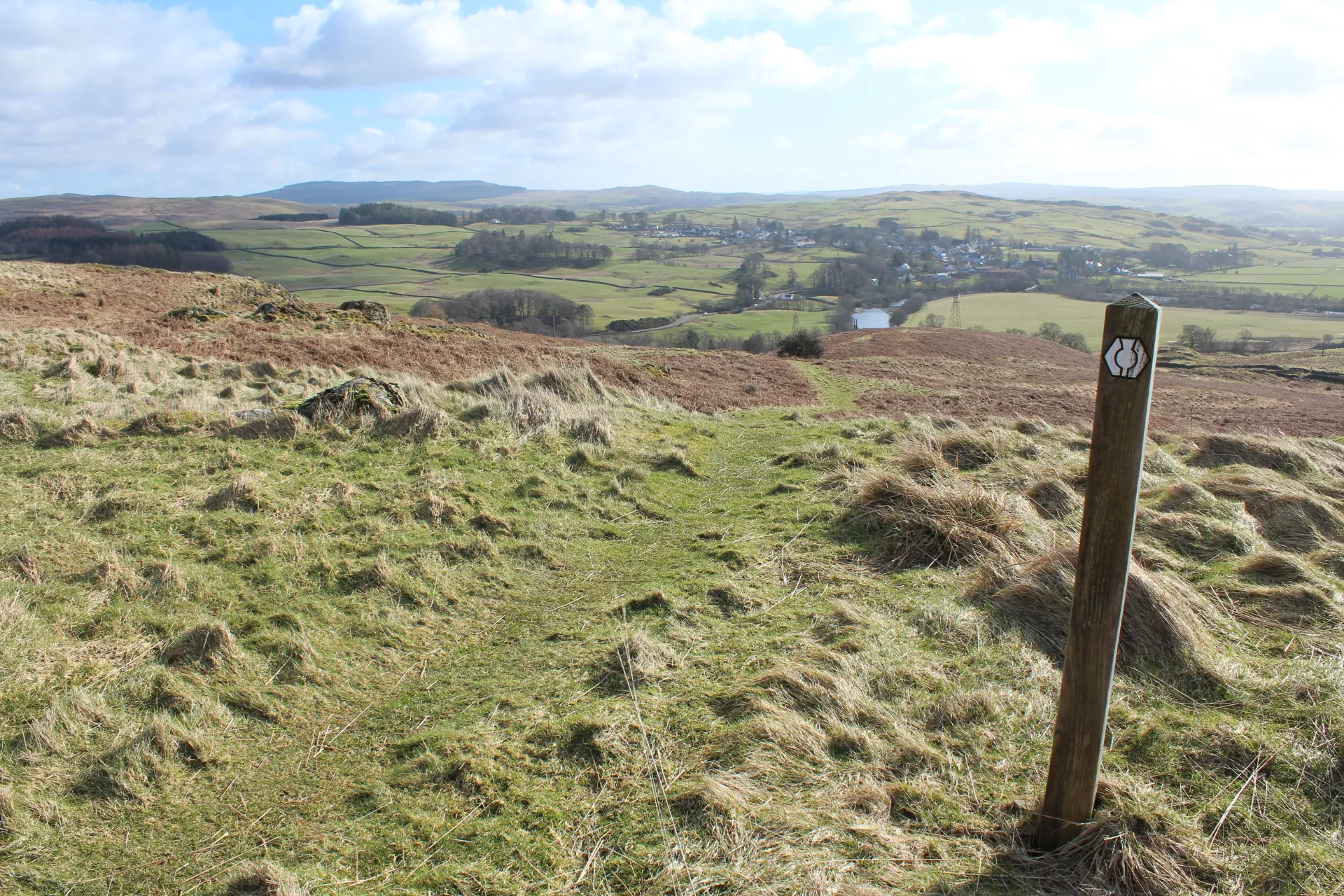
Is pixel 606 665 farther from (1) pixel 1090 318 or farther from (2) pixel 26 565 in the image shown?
(1) pixel 1090 318

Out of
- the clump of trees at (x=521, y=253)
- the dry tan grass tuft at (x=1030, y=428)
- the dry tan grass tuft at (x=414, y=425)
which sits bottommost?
the dry tan grass tuft at (x=1030, y=428)

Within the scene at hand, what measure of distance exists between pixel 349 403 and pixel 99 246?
3043 inches

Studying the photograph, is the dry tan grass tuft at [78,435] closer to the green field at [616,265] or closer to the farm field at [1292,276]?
the green field at [616,265]

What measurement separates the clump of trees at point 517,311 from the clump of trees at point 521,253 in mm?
39660

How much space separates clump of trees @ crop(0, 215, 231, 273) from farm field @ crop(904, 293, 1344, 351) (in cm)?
7208

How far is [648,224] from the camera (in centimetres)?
19888

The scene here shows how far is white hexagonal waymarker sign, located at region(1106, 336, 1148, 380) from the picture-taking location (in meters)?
3.05

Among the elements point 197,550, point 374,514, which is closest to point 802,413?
point 374,514

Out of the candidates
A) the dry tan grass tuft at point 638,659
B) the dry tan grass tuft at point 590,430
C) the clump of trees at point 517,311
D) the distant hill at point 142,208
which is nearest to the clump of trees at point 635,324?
the clump of trees at point 517,311


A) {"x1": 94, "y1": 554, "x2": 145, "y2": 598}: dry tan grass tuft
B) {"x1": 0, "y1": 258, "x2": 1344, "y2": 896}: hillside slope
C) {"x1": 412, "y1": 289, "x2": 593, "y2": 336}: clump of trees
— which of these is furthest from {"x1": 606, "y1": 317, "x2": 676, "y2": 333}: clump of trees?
{"x1": 94, "y1": 554, "x2": 145, "y2": 598}: dry tan grass tuft

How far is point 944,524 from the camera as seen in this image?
731cm

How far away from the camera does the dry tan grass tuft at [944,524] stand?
7.02 metres

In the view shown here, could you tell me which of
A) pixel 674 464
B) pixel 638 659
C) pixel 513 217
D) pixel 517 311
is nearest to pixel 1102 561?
pixel 638 659

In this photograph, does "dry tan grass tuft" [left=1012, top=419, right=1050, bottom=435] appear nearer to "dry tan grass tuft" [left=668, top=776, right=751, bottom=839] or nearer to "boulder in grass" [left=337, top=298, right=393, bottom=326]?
"dry tan grass tuft" [left=668, top=776, right=751, bottom=839]
